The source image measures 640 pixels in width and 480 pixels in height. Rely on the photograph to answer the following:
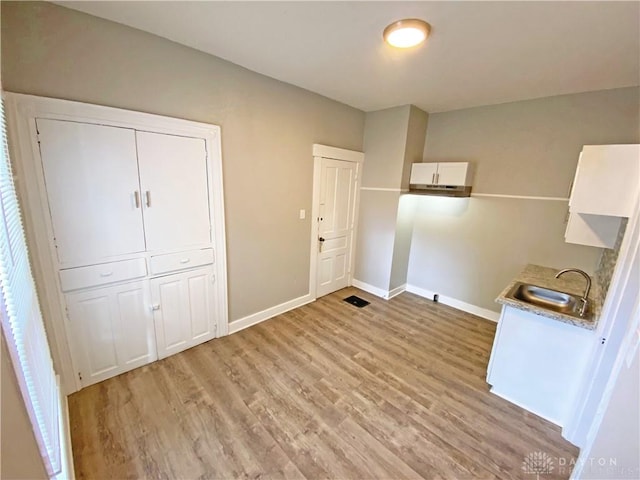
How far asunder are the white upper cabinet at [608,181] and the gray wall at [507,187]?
110cm

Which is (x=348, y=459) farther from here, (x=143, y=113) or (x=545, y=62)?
(x=545, y=62)

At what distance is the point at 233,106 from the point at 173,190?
970 mm

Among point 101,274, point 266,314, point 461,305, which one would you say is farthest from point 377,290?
point 101,274

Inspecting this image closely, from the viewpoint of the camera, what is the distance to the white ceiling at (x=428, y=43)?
1560mm

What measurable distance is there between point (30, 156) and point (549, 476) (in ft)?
12.2

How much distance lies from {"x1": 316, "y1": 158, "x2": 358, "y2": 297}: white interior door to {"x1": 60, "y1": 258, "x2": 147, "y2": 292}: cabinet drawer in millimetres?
2090

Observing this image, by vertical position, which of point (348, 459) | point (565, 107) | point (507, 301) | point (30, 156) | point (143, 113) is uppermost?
point (565, 107)

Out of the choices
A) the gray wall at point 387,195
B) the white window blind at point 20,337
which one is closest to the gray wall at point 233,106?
the gray wall at point 387,195

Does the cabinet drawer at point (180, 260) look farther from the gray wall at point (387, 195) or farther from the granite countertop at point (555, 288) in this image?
the granite countertop at point (555, 288)

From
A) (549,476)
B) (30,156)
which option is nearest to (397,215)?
(549,476)

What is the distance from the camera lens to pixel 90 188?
6.01 ft

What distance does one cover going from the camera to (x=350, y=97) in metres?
3.16

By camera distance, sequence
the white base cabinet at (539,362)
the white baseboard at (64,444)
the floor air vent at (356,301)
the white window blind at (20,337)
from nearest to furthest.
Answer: the white window blind at (20,337)
the white baseboard at (64,444)
the white base cabinet at (539,362)
the floor air vent at (356,301)

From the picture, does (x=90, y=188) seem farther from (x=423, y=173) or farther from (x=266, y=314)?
(x=423, y=173)
